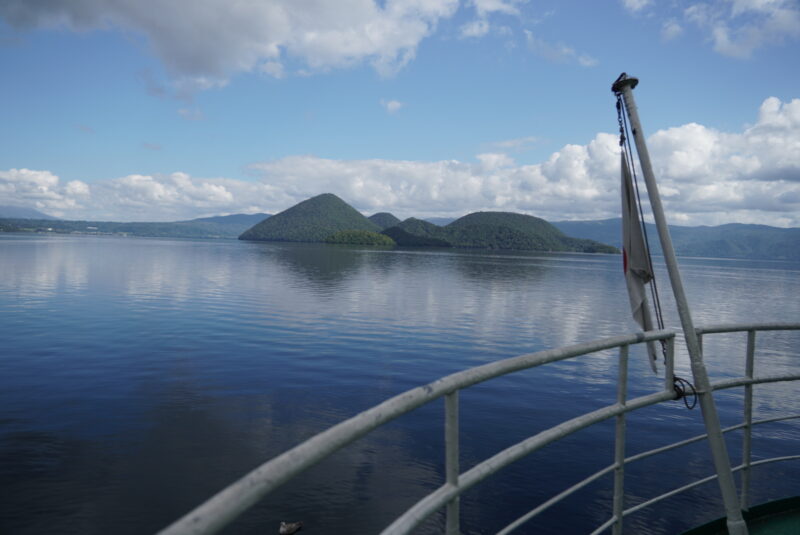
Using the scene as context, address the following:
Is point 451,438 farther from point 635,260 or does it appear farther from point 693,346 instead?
point 635,260

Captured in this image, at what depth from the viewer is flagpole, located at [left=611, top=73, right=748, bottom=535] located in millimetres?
A: 4207

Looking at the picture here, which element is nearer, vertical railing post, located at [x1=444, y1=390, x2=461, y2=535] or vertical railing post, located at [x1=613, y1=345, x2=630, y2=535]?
vertical railing post, located at [x1=444, y1=390, x2=461, y2=535]

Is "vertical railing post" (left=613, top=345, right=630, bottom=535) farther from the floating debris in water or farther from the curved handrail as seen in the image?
the floating debris in water

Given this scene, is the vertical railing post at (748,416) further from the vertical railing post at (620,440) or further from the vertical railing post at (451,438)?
the vertical railing post at (451,438)

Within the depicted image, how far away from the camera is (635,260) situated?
5027mm

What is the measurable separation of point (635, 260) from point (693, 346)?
106cm

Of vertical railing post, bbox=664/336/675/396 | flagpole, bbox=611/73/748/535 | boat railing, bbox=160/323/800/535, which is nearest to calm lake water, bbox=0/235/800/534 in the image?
flagpole, bbox=611/73/748/535

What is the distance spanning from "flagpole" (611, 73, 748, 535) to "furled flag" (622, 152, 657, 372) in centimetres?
31

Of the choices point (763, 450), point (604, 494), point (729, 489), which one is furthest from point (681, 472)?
point (729, 489)

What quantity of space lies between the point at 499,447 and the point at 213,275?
50874mm

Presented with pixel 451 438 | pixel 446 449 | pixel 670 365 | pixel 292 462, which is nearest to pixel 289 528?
pixel 670 365

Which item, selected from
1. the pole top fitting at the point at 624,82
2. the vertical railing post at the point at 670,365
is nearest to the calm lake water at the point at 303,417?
the vertical railing post at the point at 670,365

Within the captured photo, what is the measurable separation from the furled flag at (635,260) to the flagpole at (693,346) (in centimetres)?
31

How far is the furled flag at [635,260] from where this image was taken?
4.94 meters
